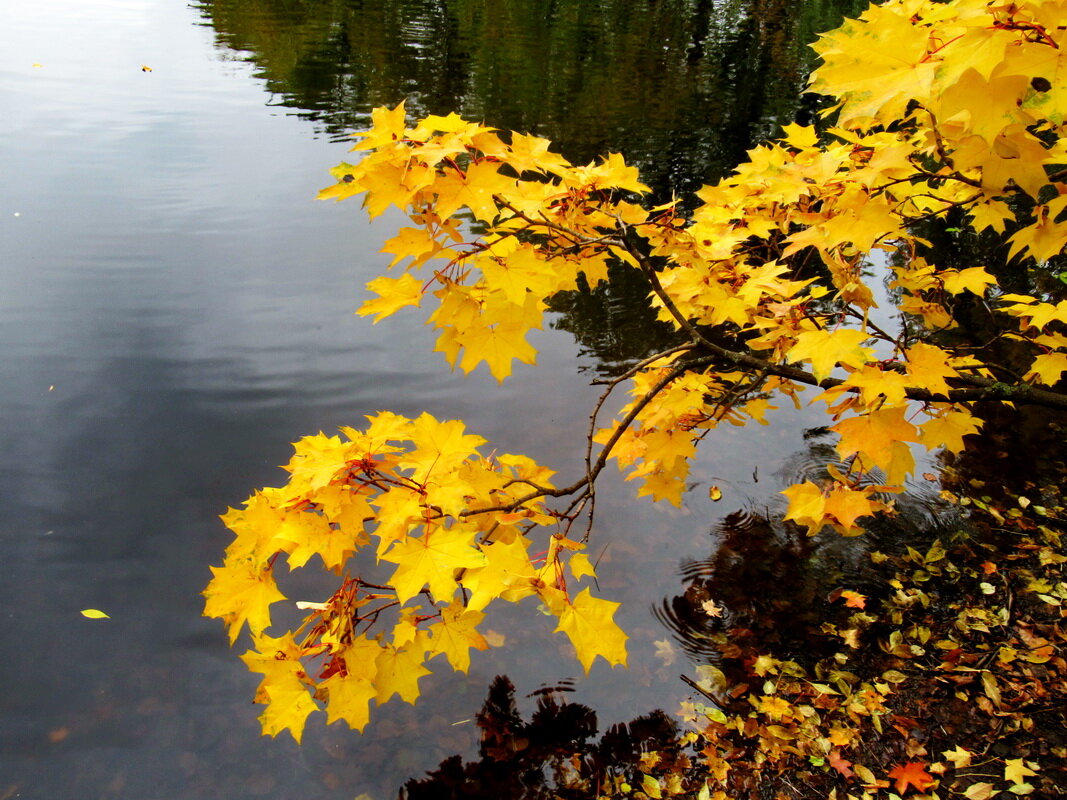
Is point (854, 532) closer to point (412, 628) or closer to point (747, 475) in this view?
point (412, 628)

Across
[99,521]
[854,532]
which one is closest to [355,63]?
[99,521]

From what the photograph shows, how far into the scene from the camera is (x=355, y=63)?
15.3 m

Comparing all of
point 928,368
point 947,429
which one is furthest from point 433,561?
point 947,429

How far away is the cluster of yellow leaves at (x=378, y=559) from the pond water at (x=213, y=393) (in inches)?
58.9

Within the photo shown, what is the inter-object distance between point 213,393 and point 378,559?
4509 millimetres

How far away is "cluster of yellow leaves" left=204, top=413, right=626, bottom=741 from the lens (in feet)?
5.13

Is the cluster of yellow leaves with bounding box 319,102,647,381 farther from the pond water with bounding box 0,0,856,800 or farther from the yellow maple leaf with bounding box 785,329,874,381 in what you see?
the pond water with bounding box 0,0,856,800

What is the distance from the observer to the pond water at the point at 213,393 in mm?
3205

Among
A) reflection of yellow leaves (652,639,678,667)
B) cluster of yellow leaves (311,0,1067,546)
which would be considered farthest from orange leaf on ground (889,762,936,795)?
cluster of yellow leaves (311,0,1067,546)

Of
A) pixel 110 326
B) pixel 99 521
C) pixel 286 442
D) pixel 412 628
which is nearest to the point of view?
pixel 412 628

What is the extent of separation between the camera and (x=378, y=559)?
1667 mm

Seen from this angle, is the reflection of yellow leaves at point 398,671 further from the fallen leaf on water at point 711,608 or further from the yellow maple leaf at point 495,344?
the fallen leaf on water at point 711,608

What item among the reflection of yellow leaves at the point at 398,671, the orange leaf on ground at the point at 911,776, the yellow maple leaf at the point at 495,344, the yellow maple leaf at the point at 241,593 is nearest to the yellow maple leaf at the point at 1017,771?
the orange leaf on ground at the point at 911,776

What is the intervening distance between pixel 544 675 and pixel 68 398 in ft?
14.8
